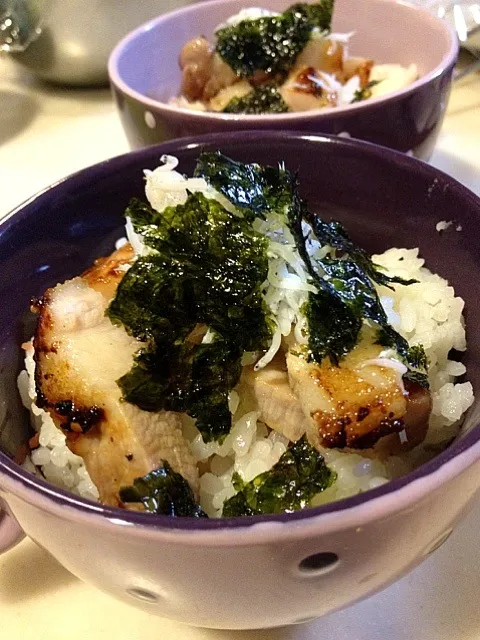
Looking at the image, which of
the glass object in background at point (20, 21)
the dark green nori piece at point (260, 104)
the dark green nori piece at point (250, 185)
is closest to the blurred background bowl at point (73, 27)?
the glass object in background at point (20, 21)

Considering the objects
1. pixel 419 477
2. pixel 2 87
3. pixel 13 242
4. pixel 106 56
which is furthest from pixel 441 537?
pixel 2 87

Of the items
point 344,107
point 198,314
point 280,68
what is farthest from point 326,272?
point 280,68

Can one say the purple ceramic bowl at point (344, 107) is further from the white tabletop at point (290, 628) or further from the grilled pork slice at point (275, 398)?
the white tabletop at point (290, 628)

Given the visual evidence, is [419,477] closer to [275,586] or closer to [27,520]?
[275,586]

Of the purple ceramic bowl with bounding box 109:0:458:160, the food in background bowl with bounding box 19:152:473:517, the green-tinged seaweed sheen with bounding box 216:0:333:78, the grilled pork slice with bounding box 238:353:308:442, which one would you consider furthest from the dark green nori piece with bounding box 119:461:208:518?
the green-tinged seaweed sheen with bounding box 216:0:333:78

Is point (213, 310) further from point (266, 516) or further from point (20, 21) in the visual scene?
point (20, 21)

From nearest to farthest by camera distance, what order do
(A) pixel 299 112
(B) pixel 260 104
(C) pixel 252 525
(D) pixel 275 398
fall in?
(C) pixel 252 525 → (D) pixel 275 398 → (A) pixel 299 112 → (B) pixel 260 104
